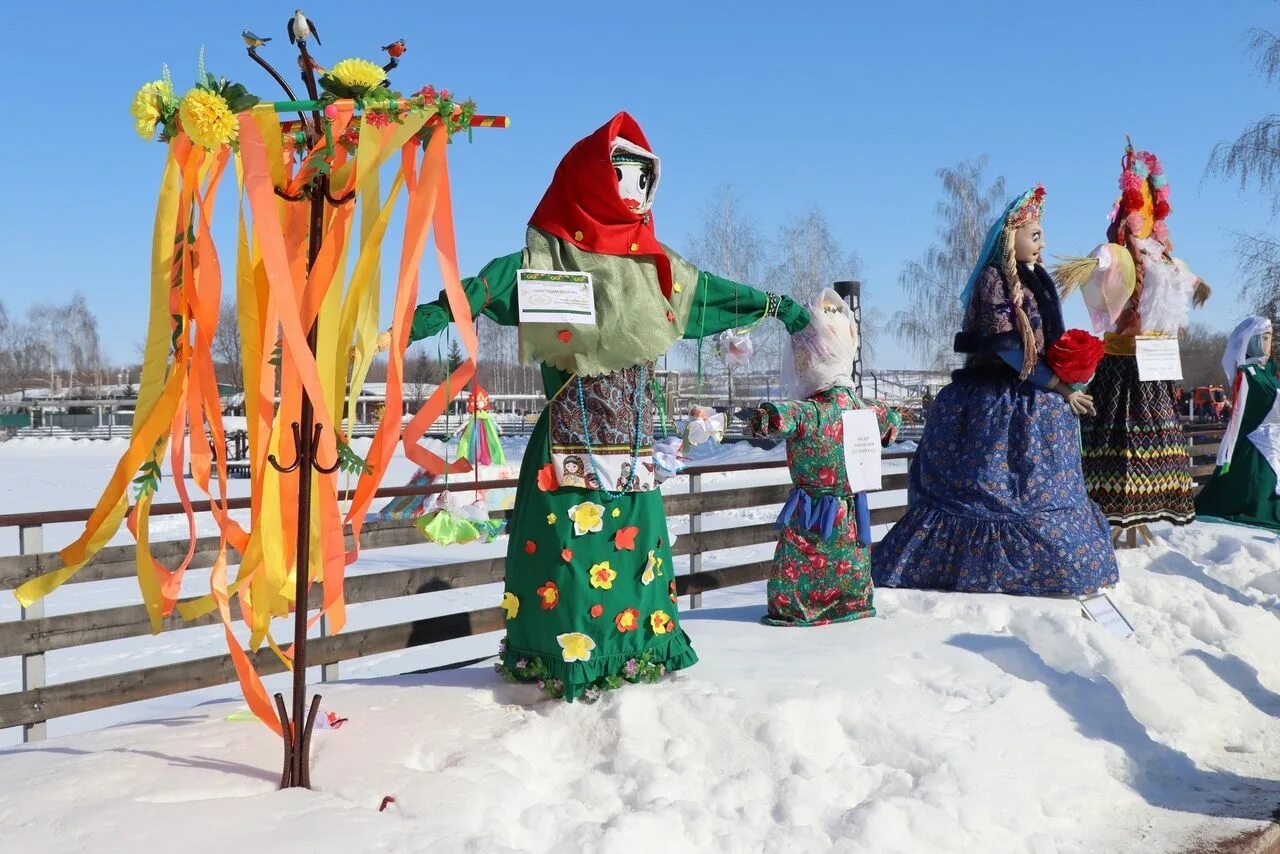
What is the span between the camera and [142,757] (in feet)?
9.59

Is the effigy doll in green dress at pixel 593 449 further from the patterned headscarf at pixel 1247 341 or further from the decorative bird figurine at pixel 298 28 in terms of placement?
the patterned headscarf at pixel 1247 341

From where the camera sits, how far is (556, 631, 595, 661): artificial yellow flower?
11.6 feet

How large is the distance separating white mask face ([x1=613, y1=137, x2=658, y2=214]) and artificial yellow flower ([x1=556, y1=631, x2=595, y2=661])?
1534 mm

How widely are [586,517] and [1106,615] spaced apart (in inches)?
109

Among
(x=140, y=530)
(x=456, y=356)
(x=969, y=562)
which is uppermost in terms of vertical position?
(x=456, y=356)

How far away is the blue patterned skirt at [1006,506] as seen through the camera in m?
5.16

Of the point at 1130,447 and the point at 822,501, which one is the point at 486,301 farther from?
the point at 1130,447

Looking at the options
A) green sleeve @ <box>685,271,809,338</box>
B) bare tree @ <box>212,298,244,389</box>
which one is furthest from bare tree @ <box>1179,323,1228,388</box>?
green sleeve @ <box>685,271,809,338</box>

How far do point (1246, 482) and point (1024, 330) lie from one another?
482 centimetres

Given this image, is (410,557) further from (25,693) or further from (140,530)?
(140,530)

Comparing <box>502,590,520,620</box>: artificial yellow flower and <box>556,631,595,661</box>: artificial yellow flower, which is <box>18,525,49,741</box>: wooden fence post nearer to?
<box>502,590,520,620</box>: artificial yellow flower

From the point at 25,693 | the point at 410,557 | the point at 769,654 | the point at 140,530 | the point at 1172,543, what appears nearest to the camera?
the point at 140,530

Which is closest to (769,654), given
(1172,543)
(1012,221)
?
(1012,221)

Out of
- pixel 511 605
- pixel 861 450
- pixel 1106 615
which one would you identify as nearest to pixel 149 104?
pixel 511 605
